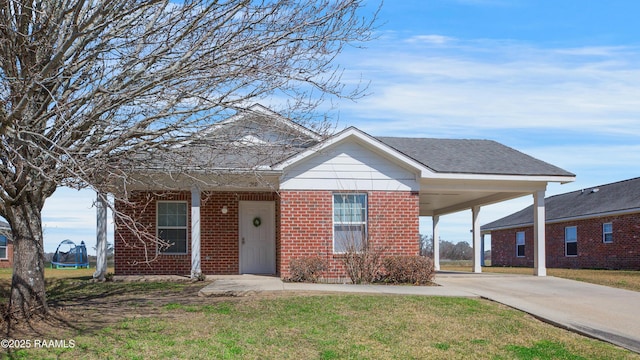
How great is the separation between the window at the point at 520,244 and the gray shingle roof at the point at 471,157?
1776cm

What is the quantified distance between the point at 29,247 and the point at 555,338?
9250 millimetres

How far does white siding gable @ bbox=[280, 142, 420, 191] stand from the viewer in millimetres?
17562

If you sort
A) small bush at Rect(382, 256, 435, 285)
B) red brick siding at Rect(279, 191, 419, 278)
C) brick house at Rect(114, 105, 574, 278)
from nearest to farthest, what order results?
1. small bush at Rect(382, 256, 435, 285)
2. brick house at Rect(114, 105, 574, 278)
3. red brick siding at Rect(279, 191, 419, 278)

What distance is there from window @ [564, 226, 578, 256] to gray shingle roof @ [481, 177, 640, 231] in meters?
0.91

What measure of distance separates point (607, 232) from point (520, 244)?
8.71 m

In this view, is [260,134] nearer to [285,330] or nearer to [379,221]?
[285,330]

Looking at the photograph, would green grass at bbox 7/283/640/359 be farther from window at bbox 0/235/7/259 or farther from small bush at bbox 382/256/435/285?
window at bbox 0/235/7/259

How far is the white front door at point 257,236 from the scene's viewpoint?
19.7m

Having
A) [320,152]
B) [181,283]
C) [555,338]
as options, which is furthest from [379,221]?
[555,338]

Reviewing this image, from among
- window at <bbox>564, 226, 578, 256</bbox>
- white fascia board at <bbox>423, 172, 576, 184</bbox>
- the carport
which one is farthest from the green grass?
window at <bbox>564, 226, 578, 256</bbox>

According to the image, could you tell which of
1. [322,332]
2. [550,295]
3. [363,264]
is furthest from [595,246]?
[322,332]

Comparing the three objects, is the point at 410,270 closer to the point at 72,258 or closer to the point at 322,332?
the point at 322,332

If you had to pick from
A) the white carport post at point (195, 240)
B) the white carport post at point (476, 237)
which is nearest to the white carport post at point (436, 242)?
the white carport post at point (476, 237)

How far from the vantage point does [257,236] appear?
781 inches
